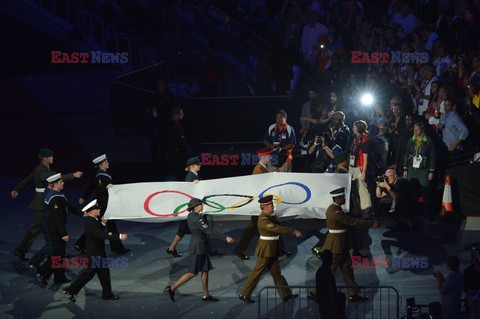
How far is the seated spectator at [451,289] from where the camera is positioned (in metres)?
13.7

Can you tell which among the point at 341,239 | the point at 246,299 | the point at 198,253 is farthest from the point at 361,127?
the point at 198,253

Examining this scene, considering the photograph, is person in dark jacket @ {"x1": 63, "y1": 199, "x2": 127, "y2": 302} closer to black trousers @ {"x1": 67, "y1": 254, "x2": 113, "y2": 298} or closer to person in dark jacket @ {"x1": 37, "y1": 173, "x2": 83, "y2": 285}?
black trousers @ {"x1": 67, "y1": 254, "x2": 113, "y2": 298}

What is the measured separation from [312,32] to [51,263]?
12.0 metres

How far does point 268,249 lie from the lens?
1580cm

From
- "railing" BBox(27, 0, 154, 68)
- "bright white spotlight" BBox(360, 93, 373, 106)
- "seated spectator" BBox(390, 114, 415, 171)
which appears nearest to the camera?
"seated spectator" BBox(390, 114, 415, 171)

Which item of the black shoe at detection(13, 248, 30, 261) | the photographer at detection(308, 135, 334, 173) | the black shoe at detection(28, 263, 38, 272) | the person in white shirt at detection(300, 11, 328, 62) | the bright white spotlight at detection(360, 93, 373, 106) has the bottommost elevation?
the black shoe at detection(28, 263, 38, 272)

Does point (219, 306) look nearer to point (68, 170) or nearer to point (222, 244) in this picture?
point (222, 244)

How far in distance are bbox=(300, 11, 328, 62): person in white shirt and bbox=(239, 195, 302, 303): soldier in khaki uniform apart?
11277mm

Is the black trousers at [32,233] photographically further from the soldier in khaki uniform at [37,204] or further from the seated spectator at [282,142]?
the seated spectator at [282,142]

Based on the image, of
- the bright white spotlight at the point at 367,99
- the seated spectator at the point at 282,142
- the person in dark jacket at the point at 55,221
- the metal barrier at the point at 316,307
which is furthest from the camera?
the bright white spotlight at the point at 367,99

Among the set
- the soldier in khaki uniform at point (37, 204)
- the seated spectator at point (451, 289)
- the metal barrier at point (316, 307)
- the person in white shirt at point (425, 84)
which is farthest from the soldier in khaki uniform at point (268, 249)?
the person in white shirt at point (425, 84)

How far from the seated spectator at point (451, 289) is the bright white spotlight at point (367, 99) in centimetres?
952

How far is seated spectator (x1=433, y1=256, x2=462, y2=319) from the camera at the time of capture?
13727 millimetres

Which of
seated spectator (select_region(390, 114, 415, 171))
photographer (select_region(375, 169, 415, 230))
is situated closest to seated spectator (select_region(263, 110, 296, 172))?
seated spectator (select_region(390, 114, 415, 171))
